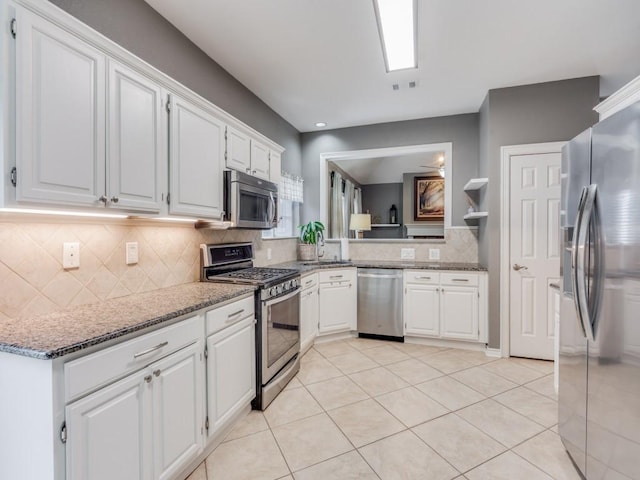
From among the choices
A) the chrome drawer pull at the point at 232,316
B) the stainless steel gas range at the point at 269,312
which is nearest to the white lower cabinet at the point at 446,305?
the stainless steel gas range at the point at 269,312

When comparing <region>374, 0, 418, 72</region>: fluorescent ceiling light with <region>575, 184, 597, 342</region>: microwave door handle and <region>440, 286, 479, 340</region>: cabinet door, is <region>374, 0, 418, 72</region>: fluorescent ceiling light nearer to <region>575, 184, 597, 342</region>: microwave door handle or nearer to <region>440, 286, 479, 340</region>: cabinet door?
<region>575, 184, 597, 342</region>: microwave door handle

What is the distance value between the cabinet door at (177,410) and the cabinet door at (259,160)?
5.36 feet

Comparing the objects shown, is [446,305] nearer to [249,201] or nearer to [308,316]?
[308,316]

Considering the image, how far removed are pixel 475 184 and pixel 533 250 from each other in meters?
0.91

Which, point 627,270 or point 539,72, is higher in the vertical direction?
point 539,72

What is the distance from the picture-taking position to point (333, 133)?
4406 mm

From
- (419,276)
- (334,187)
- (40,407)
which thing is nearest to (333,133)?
(334,187)

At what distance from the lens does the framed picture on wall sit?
17.6 feet

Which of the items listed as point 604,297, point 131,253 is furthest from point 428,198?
point 131,253

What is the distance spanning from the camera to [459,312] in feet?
11.1

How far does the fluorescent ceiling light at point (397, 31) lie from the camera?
193 centimetres

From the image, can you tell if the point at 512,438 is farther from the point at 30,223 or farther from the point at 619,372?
the point at 30,223

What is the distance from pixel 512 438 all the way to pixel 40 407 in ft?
7.94

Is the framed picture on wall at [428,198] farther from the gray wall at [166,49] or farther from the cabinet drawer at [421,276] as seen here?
the gray wall at [166,49]
